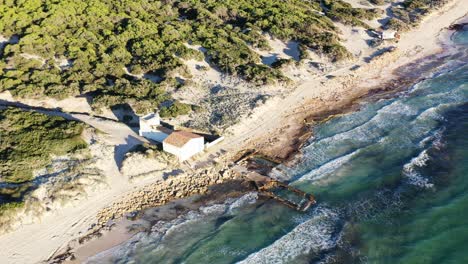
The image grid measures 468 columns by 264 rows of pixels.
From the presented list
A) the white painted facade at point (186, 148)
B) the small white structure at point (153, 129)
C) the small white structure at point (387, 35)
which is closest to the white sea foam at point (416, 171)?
the white painted facade at point (186, 148)

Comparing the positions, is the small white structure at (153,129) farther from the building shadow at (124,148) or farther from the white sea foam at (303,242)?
the white sea foam at (303,242)

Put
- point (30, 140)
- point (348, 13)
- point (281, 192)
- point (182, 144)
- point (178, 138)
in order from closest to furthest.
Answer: point (281, 192) < point (30, 140) < point (182, 144) < point (178, 138) < point (348, 13)

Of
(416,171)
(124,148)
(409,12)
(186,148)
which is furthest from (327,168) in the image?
(409,12)

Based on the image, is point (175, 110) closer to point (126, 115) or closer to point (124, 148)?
point (126, 115)

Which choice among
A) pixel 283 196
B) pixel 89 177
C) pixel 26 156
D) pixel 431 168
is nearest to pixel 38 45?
pixel 26 156

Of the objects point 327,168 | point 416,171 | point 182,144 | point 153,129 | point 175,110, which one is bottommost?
point 153,129

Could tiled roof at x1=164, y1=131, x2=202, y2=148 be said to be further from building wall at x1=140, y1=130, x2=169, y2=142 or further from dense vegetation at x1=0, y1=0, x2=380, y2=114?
dense vegetation at x1=0, y1=0, x2=380, y2=114
